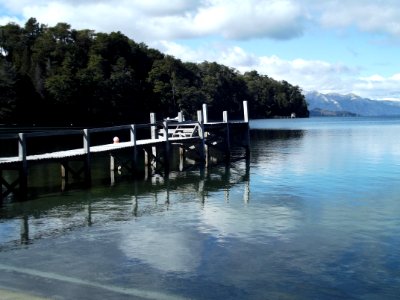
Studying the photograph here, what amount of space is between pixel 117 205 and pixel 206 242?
682cm

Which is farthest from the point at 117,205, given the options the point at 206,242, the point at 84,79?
the point at 84,79

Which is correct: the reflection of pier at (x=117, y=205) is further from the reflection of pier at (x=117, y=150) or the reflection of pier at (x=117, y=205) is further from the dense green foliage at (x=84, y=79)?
the dense green foliage at (x=84, y=79)

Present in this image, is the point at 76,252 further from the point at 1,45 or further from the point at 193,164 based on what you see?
the point at 1,45

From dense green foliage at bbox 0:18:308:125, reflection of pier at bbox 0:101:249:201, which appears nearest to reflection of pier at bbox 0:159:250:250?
reflection of pier at bbox 0:101:249:201

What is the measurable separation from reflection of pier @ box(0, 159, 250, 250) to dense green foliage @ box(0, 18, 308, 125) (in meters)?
57.1

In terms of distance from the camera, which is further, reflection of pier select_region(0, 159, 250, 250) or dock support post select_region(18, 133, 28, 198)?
dock support post select_region(18, 133, 28, 198)

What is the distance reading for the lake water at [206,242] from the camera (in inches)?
409

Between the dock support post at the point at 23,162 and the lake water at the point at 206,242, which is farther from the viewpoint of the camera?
the dock support post at the point at 23,162

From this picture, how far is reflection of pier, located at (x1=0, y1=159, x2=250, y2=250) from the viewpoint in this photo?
51.8ft

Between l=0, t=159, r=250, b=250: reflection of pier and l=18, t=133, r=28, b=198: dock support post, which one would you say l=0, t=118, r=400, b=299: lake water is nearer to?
l=0, t=159, r=250, b=250: reflection of pier

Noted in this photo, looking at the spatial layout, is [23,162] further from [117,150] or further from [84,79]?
[84,79]

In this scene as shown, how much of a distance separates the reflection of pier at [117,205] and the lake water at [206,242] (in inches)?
2.0

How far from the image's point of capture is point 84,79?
312 ft

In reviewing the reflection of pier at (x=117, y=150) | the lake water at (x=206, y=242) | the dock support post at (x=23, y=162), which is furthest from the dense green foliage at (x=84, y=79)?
the lake water at (x=206, y=242)
